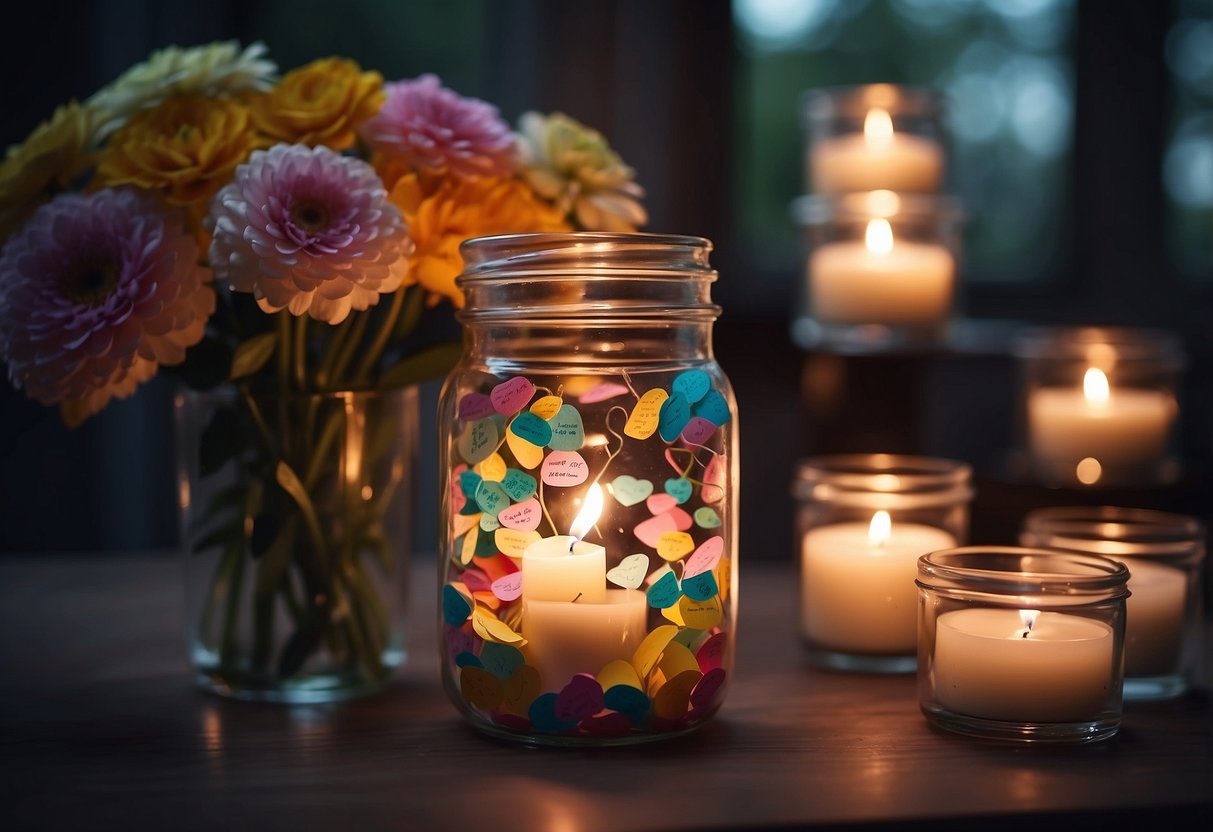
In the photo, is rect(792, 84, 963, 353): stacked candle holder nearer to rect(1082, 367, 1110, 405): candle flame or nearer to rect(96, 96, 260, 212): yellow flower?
rect(1082, 367, 1110, 405): candle flame

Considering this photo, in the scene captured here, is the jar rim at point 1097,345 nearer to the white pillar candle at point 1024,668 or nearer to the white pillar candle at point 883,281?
the white pillar candle at point 883,281

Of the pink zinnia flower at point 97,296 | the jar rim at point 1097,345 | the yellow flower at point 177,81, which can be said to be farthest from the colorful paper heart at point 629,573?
the jar rim at point 1097,345

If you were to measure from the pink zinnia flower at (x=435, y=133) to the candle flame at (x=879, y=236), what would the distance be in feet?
1.42

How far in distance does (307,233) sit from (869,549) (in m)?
0.45

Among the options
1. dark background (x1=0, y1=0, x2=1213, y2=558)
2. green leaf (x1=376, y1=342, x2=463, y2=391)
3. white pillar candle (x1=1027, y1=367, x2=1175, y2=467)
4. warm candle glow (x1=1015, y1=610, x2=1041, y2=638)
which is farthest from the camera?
dark background (x1=0, y1=0, x2=1213, y2=558)

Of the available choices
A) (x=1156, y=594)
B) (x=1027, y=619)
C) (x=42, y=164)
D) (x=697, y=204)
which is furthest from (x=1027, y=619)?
(x=697, y=204)

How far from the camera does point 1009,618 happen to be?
710 mm

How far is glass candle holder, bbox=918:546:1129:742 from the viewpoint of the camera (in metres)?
0.68

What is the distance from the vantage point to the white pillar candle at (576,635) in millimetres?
660

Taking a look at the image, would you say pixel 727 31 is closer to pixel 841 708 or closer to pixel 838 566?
pixel 838 566

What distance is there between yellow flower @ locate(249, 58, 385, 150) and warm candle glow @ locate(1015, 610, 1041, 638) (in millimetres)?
504

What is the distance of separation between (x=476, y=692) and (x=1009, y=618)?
32cm

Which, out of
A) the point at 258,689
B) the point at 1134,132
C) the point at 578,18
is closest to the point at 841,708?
the point at 258,689

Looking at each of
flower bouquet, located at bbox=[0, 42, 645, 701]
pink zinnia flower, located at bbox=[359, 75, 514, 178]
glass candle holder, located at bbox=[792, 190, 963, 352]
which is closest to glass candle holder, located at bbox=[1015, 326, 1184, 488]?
glass candle holder, located at bbox=[792, 190, 963, 352]
